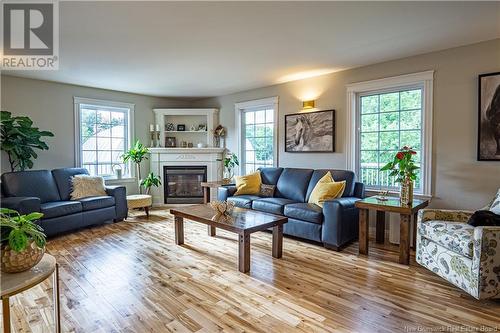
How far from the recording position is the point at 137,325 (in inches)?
78.2

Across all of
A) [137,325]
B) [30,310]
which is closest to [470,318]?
[137,325]

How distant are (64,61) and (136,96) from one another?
7.46 feet

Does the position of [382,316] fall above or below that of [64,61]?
below

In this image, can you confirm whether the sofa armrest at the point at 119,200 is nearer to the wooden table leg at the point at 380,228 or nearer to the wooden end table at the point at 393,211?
the wooden end table at the point at 393,211

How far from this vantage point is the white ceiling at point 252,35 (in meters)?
2.42

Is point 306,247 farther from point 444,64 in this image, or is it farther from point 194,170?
point 194,170

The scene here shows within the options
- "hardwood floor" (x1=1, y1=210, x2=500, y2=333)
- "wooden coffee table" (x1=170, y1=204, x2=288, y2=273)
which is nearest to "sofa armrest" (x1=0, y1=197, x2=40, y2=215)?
"hardwood floor" (x1=1, y1=210, x2=500, y2=333)

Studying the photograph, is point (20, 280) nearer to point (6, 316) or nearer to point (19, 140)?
point (6, 316)

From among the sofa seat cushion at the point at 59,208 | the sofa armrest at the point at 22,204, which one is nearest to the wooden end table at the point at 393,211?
the sofa seat cushion at the point at 59,208

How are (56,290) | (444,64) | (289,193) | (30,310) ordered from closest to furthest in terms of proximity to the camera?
(56,290) < (30,310) < (444,64) < (289,193)

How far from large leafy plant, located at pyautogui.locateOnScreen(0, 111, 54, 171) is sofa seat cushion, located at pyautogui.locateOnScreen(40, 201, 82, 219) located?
82 cm

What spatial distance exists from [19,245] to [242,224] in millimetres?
1985

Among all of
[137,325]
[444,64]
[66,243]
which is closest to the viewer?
[137,325]

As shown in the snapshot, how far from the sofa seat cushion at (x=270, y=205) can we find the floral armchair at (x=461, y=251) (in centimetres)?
166
